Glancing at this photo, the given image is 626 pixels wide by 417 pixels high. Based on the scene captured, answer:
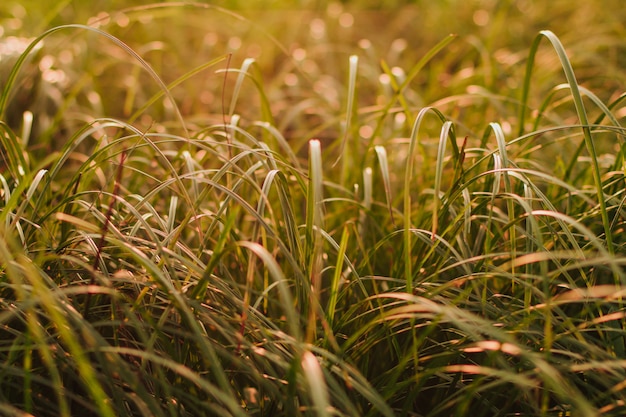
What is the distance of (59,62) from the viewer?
232 cm

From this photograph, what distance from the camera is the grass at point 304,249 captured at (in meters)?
0.90

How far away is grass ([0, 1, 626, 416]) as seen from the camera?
0.90 metres

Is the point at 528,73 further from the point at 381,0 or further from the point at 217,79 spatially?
the point at 381,0

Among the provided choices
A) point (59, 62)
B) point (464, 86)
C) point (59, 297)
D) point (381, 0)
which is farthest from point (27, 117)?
point (381, 0)

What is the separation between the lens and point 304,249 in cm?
114

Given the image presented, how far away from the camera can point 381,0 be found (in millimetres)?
3797

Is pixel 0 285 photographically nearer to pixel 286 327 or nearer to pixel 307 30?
pixel 286 327

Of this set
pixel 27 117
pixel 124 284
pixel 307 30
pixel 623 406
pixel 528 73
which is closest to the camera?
pixel 623 406

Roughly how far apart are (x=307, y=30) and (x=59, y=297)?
2435mm

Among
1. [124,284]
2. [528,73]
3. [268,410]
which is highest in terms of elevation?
[528,73]

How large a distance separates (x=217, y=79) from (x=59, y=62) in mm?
634

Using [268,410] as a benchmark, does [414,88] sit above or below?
above

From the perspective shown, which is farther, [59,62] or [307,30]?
[307,30]

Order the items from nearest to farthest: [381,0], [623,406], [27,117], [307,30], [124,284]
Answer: [623,406] → [124,284] → [27,117] → [307,30] → [381,0]
